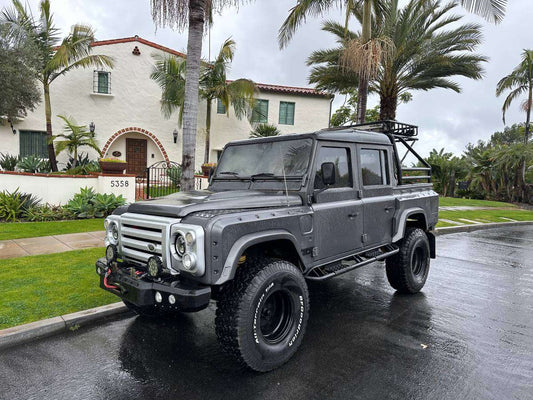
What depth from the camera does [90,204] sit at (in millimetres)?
9750

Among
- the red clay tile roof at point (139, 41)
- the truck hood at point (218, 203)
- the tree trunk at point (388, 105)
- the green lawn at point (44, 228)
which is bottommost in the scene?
the green lawn at point (44, 228)

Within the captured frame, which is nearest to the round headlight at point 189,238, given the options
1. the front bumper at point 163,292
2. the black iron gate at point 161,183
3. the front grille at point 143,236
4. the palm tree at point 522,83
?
the front grille at point 143,236

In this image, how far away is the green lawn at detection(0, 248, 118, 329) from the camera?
3879 mm

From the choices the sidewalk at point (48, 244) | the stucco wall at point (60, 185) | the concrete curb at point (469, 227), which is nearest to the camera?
the sidewalk at point (48, 244)

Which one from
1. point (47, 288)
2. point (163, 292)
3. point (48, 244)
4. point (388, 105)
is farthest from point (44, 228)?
point (388, 105)

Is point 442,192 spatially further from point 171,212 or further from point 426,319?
point 171,212

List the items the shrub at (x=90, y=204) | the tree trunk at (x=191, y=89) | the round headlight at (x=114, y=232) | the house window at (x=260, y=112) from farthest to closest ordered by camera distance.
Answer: the house window at (x=260, y=112)
the shrub at (x=90, y=204)
the tree trunk at (x=191, y=89)
the round headlight at (x=114, y=232)

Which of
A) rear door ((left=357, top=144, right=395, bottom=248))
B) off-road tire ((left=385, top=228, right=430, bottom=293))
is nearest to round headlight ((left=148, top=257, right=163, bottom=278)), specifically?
rear door ((left=357, top=144, right=395, bottom=248))

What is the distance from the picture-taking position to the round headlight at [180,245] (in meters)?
2.71

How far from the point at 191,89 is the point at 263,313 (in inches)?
213

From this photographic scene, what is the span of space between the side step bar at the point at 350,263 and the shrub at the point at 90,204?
303 inches

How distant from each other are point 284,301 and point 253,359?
23.9 inches

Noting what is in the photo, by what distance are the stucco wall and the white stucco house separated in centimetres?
700

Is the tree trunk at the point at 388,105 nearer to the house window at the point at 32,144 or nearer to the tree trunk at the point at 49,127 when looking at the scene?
the tree trunk at the point at 49,127
